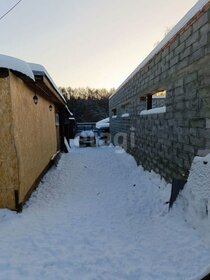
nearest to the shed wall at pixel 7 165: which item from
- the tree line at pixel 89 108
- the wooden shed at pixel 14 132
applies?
the wooden shed at pixel 14 132

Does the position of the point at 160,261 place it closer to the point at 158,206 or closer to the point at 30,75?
the point at 158,206

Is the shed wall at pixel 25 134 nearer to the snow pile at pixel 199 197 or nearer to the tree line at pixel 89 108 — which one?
the snow pile at pixel 199 197

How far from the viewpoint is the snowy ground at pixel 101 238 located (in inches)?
128

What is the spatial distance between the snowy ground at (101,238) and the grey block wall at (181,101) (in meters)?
0.77

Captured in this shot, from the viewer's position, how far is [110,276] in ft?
10.4

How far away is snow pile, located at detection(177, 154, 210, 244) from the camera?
3744 millimetres

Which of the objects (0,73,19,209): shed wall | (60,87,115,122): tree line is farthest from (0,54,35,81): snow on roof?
(60,87,115,122): tree line

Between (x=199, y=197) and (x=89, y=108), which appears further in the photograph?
(x=89, y=108)

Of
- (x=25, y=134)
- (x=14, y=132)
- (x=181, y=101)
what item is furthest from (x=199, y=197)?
(x=25, y=134)

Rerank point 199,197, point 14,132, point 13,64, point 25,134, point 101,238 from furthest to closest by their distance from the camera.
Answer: point 25,134
point 14,132
point 13,64
point 101,238
point 199,197

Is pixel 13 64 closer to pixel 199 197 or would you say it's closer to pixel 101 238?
pixel 101 238

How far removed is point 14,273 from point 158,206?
3.01 m

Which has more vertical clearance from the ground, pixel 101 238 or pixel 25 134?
pixel 25 134

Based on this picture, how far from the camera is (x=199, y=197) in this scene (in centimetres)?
398
